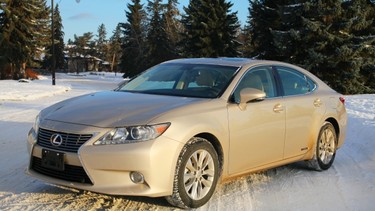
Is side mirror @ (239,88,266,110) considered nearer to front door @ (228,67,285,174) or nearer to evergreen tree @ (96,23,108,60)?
front door @ (228,67,285,174)

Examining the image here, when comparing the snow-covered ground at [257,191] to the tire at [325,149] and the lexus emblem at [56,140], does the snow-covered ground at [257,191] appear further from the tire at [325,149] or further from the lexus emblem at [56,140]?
the lexus emblem at [56,140]

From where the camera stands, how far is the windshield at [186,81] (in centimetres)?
550

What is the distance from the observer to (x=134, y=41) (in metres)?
74.7

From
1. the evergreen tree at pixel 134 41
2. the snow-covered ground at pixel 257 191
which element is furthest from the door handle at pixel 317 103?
the evergreen tree at pixel 134 41

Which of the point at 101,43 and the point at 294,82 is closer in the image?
the point at 294,82

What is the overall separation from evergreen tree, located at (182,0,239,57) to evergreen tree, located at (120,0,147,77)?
2614 cm

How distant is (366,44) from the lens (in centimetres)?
2725

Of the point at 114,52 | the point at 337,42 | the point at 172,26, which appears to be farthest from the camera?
the point at 114,52

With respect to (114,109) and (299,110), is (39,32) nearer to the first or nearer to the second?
(299,110)

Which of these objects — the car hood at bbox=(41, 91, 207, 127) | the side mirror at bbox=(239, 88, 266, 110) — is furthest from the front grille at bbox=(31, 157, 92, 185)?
the side mirror at bbox=(239, 88, 266, 110)

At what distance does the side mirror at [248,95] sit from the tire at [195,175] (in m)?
0.70

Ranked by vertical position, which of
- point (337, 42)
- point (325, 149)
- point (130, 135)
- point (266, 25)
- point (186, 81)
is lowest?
point (325, 149)

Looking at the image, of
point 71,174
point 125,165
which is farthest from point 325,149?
point 71,174

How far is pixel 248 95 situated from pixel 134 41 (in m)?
70.7
